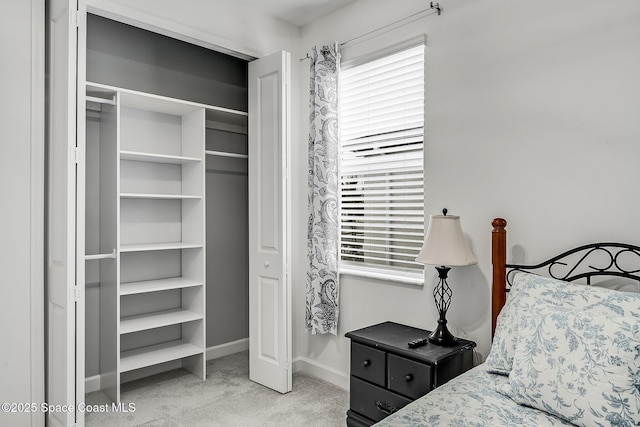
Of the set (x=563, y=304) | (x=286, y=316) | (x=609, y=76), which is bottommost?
(x=286, y=316)

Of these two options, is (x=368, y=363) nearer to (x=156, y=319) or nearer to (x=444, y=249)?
(x=444, y=249)

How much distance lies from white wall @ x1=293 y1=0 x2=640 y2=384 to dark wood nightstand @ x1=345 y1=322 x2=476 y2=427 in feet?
0.92

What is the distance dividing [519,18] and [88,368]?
3.67m

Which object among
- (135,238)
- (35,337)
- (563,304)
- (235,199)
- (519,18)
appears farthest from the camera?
(235,199)

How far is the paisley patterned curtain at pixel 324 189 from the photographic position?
3164mm

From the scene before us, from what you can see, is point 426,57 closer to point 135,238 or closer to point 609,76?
point 609,76

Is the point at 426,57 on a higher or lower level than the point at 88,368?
higher

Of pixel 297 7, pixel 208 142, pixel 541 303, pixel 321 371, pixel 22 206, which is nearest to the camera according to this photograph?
pixel 541 303

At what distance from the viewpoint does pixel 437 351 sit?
2211 mm

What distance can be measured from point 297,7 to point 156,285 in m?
2.39

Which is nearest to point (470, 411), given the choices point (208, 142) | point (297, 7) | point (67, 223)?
point (67, 223)

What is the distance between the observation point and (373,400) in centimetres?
241

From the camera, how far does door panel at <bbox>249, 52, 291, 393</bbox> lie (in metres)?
3.10

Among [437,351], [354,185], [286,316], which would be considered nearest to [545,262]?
[437,351]
